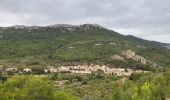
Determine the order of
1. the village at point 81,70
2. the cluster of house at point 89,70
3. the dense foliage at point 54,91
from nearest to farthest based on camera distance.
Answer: the dense foliage at point 54,91 < the village at point 81,70 < the cluster of house at point 89,70

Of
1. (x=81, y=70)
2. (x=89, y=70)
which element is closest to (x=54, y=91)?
(x=81, y=70)

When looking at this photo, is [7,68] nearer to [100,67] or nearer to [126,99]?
[100,67]

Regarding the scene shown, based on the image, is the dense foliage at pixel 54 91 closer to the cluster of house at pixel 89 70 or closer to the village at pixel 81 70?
the village at pixel 81 70

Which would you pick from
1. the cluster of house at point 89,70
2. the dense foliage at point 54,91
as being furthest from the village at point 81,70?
the dense foliage at point 54,91

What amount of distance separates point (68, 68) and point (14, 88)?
13062 centimetres

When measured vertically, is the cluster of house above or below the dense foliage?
below

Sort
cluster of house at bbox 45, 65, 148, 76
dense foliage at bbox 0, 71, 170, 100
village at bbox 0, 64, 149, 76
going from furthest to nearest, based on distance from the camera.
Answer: cluster of house at bbox 45, 65, 148, 76 < village at bbox 0, 64, 149, 76 < dense foliage at bbox 0, 71, 170, 100

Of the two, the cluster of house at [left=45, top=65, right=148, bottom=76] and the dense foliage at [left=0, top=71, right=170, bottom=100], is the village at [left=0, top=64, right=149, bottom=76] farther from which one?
the dense foliage at [left=0, top=71, right=170, bottom=100]

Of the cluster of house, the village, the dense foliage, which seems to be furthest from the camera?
the cluster of house

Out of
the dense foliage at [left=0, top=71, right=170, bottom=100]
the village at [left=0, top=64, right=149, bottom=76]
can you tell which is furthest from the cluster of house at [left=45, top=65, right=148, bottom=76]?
the dense foliage at [left=0, top=71, right=170, bottom=100]

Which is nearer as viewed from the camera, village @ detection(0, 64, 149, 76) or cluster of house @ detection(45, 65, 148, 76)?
village @ detection(0, 64, 149, 76)

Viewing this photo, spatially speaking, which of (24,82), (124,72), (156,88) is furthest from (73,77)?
(24,82)

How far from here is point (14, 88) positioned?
182 feet

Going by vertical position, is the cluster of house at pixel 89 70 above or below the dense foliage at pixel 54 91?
below
